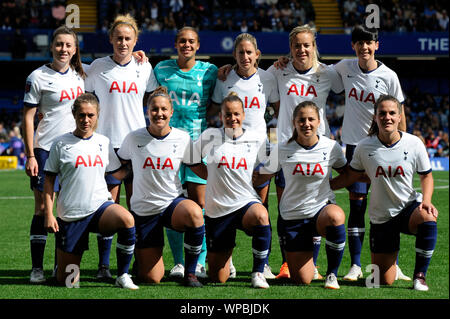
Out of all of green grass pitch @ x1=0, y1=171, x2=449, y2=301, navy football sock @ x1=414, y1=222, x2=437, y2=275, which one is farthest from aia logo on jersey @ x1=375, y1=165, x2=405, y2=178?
green grass pitch @ x1=0, y1=171, x2=449, y2=301

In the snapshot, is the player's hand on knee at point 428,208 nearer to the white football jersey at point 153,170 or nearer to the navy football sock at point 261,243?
the navy football sock at point 261,243

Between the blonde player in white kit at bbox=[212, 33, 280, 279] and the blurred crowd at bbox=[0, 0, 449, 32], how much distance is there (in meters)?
21.3

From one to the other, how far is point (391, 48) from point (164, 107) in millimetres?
22799

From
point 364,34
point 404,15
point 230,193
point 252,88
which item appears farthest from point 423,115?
point 230,193

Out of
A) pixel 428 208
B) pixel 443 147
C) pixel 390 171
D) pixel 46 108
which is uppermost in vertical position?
pixel 46 108

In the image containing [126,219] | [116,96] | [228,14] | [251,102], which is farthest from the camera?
[228,14]

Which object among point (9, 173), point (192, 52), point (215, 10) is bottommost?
point (9, 173)

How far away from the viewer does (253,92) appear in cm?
618

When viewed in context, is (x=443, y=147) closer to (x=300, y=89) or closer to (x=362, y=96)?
(x=362, y=96)

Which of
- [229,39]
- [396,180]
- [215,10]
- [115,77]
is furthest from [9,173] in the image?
[396,180]

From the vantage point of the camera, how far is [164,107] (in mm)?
5539

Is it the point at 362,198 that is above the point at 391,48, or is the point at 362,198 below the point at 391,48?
below

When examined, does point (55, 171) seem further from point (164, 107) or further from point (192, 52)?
point (192, 52)

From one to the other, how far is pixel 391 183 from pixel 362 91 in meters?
1.00
